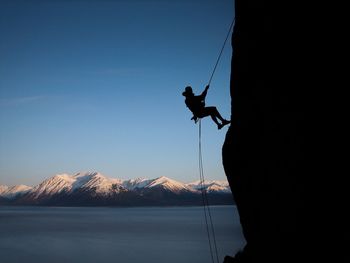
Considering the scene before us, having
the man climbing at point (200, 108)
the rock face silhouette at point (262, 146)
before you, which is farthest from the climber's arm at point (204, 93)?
the rock face silhouette at point (262, 146)

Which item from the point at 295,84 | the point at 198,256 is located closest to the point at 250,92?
the point at 295,84

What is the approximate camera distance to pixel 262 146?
1009 cm

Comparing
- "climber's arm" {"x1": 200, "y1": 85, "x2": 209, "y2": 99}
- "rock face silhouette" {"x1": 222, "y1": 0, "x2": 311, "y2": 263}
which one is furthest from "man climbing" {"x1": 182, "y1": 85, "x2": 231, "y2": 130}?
"rock face silhouette" {"x1": 222, "y1": 0, "x2": 311, "y2": 263}

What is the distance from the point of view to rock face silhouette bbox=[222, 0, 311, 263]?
811cm

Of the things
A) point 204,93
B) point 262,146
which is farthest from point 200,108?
point 262,146

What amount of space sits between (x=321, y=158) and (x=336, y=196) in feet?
2.90

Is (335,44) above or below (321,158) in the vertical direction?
above

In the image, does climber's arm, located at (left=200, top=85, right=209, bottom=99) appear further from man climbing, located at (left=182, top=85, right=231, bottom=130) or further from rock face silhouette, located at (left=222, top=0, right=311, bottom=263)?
rock face silhouette, located at (left=222, top=0, right=311, bottom=263)

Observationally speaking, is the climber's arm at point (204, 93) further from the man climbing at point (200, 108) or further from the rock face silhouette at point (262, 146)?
the rock face silhouette at point (262, 146)

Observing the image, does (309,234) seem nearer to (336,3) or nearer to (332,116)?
(332,116)

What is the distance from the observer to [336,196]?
664 cm

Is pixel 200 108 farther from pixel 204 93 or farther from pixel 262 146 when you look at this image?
pixel 262 146

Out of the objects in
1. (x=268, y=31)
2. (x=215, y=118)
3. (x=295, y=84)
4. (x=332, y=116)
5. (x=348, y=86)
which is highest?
(x=268, y=31)

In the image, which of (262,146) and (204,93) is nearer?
(262,146)
